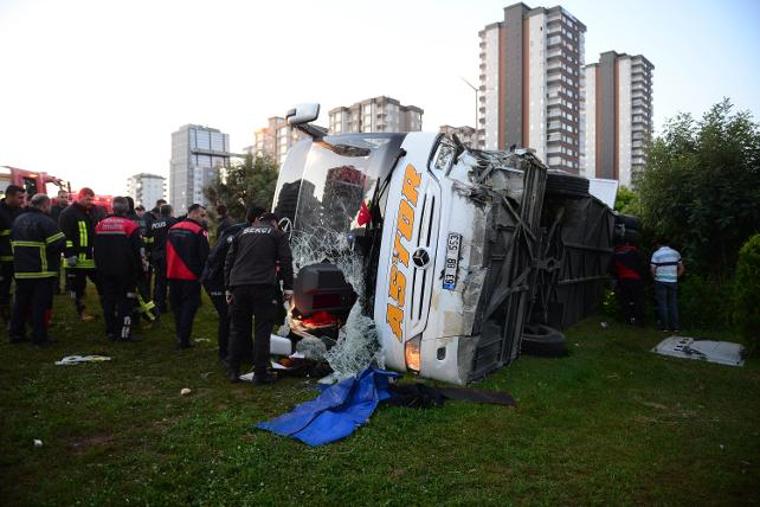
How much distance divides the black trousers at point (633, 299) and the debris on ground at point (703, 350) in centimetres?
126

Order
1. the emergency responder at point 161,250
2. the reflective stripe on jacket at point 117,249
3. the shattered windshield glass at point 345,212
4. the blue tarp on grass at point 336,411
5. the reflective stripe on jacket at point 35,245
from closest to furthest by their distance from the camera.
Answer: the blue tarp on grass at point 336,411 < the shattered windshield glass at point 345,212 < the reflective stripe on jacket at point 35,245 < the reflective stripe on jacket at point 117,249 < the emergency responder at point 161,250

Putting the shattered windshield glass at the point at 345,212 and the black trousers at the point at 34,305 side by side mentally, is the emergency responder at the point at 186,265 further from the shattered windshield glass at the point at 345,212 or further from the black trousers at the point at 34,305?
the black trousers at the point at 34,305

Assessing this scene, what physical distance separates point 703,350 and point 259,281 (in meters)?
5.87

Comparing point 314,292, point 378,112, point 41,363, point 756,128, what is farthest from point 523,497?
point 378,112

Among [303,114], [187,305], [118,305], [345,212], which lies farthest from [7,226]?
[345,212]

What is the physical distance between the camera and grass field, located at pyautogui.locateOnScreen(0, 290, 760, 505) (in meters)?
2.90

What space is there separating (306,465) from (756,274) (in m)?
6.05

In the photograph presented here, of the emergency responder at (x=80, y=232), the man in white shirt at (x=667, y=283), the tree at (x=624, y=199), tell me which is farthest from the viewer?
the tree at (x=624, y=199)

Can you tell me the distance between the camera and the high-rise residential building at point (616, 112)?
70.4m

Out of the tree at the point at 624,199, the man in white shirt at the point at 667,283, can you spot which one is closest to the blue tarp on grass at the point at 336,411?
the man in white shirt at the point at 667,283

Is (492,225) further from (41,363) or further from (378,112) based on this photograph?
(378,112)

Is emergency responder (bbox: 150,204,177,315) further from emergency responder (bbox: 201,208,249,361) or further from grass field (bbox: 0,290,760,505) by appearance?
grass field (bbox: 0,290,760,505)

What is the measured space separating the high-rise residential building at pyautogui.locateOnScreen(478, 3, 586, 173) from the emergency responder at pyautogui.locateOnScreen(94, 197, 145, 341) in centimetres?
5904

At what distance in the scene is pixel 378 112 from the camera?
76.4 m
